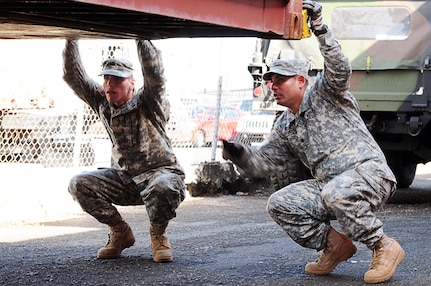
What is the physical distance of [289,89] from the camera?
5.81 metres

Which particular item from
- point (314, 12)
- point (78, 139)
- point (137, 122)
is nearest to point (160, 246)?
point (137, 122)

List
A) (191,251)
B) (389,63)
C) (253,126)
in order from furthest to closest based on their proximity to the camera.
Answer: (253,126)
(389,63)
(191,251)

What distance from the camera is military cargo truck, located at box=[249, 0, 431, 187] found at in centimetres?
1053

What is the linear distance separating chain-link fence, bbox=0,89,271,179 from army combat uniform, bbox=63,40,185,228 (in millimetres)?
4185

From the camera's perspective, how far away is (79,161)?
1108 cm

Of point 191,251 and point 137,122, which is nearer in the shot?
point 137,122

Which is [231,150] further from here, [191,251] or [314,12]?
[191,251]

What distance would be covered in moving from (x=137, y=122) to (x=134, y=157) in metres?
0.25

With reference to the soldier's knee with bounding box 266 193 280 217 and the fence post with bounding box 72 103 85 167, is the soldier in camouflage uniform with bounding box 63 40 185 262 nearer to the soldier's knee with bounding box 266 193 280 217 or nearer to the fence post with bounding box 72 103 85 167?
the soldier's knee with bounding box 266 193 280 217

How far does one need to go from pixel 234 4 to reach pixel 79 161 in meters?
6.64

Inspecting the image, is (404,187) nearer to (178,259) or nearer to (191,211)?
(191,211)

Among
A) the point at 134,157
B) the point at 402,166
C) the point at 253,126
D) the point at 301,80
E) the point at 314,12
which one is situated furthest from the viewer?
the point at 253,126

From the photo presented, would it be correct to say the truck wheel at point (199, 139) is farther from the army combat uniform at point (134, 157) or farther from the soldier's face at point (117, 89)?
the soldier's face at point (117, 89)

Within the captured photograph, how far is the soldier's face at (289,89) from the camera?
19.1 feet
